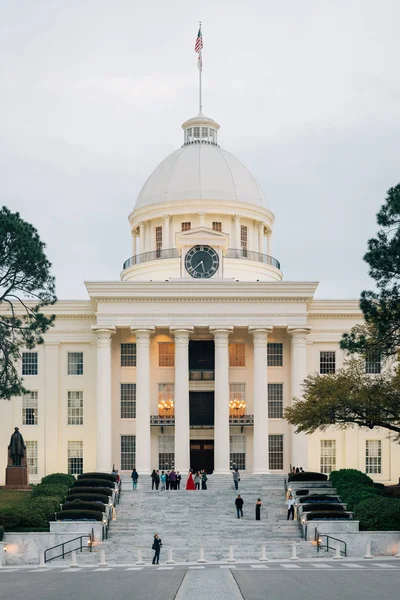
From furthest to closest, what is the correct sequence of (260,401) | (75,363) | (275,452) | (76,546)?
1. (75,363)
2. (275,452)
3. (260,401)
4. (76,546)

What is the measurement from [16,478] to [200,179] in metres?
31.9

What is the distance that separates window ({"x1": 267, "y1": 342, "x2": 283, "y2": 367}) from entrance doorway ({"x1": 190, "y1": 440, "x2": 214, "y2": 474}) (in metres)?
7.10

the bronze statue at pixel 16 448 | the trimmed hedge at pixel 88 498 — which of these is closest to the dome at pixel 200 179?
the bronze statue at pixel 16 448

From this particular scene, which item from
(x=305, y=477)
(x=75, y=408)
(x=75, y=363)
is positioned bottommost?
(x=305, y=477)

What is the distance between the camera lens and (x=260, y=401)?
233 ft

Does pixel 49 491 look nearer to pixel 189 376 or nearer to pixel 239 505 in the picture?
pixel 239 505

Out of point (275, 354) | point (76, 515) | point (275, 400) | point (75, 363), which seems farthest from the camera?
point (75, 363)

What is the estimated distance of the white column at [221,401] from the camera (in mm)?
70000

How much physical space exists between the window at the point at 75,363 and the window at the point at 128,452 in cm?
584

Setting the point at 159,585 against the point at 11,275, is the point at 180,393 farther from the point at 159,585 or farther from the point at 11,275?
the point at 159,585

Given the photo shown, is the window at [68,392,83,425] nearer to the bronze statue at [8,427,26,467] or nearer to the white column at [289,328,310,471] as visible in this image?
the bronze statue at [8,427,26,467]

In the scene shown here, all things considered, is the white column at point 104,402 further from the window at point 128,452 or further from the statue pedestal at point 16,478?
the statue pedestal at point 16,478

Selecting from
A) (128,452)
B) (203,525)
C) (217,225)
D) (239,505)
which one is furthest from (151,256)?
(203,525)

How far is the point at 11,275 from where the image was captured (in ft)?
178
